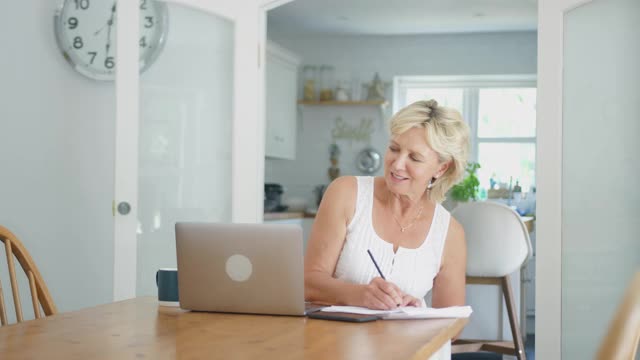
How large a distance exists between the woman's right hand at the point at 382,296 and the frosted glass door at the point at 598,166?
2.00m

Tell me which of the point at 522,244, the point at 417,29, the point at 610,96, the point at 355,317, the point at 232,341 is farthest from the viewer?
the point at 417,29

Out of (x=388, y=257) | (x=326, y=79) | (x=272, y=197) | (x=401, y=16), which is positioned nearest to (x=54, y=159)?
(x=388, y=257)

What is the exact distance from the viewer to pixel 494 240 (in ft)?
14.6

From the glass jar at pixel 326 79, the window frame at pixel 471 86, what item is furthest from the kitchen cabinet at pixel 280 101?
the window frame at pixel 471 86

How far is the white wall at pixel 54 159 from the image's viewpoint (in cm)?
421

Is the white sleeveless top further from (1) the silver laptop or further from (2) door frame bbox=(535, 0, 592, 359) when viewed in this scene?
(2) door frame bbox=(535, 0, 592, 359)

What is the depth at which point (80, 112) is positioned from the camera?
4.49m

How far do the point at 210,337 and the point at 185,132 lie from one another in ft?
9.32

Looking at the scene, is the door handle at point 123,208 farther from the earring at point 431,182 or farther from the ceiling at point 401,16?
the ceiling at point 401,16

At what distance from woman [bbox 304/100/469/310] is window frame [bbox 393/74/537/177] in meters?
5.57

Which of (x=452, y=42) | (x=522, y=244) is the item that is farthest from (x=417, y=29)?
(x=522, y=244)

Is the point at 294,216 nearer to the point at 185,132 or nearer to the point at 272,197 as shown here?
the point at 272,197

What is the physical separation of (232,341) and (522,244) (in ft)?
10.4

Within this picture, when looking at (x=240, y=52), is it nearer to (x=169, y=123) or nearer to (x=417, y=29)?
(x=169, y=123)
